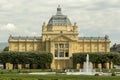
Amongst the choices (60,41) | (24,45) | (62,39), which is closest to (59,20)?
(62,39)

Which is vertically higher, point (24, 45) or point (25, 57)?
point (24, 45)

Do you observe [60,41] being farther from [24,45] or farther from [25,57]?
[25,57]

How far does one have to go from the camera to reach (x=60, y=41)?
458ft

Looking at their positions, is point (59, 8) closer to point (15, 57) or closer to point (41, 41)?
point (41, 41)

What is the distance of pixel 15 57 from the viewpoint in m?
129

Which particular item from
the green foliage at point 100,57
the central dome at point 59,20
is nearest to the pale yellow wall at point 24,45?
the central dome at point 59,20

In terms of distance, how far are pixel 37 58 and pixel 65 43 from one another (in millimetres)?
12766

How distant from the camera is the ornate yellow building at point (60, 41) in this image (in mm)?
139875

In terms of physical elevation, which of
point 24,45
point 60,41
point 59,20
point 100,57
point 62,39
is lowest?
point 100,57

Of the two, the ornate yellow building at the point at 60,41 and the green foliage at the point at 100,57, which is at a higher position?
the ornate yellow building at the point at 60,41

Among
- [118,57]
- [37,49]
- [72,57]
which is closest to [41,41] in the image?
[37,49]

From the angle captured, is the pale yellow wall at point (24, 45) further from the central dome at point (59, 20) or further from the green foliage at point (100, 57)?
the green foliage at point (100, 57)

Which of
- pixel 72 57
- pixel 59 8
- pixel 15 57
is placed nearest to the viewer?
pixel 15 57

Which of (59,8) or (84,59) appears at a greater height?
(59,8)
